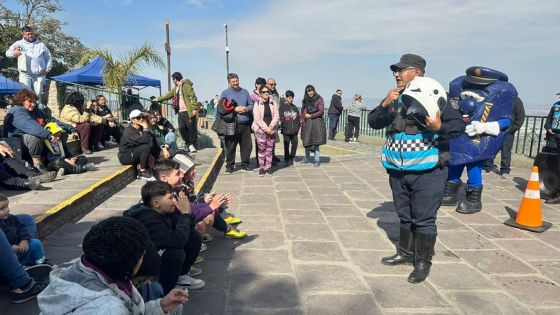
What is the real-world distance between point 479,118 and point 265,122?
12.3 feet

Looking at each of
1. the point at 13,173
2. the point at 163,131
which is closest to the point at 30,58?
the point at 163,131

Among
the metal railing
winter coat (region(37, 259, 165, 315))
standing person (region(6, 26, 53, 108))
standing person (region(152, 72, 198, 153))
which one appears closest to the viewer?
winter coat (region(37, 259, 165, 315))

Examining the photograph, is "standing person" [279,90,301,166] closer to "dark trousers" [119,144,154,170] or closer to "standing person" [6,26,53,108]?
"dark trousers" [119,144,154,170]

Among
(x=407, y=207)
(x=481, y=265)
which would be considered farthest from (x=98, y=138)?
(x=481, y=265)

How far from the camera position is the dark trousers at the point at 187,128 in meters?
8.84

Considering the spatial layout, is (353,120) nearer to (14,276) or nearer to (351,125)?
(351,125)

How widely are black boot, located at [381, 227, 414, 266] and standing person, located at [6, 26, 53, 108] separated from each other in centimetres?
706

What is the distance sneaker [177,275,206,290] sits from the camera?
302 centimetres

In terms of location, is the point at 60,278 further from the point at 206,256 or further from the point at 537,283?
the point at 537,283

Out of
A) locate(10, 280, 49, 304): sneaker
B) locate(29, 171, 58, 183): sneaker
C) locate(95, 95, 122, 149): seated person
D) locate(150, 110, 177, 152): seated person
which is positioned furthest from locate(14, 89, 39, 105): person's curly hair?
locate(10, 280, 49, 304): sneaker

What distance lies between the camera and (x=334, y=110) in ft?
47.9

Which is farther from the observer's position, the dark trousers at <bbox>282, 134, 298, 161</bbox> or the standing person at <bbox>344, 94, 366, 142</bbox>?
the standing person at <bbox>344, 94, 366, 142</bbox>

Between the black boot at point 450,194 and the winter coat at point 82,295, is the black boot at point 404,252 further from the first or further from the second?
the winter coat at point 82,295

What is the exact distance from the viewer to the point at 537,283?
3227 millimetres
